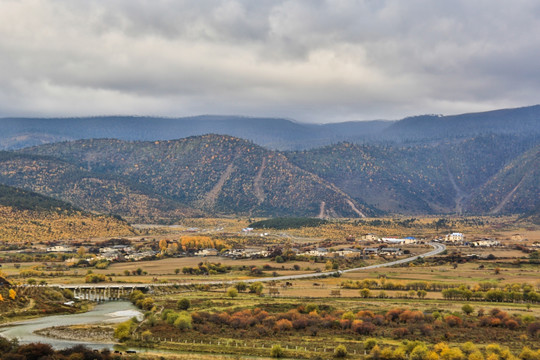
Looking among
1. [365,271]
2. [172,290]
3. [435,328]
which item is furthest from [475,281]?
[172,290]

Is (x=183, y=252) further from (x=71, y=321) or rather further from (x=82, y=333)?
(x=82, y=333)

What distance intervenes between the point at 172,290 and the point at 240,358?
48942 mm

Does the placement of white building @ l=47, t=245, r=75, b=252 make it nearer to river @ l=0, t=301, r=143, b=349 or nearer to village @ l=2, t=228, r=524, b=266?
village @ l=2, t=228, r=524, b=266

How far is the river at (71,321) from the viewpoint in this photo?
Answer: 263ft

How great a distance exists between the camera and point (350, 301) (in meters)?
108

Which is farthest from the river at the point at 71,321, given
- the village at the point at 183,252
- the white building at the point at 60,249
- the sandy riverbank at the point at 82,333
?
the white building at the point at 60,249

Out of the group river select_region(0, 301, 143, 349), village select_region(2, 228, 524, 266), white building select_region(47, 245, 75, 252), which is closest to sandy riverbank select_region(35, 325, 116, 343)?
river select_region(0, 301, 143, 349)

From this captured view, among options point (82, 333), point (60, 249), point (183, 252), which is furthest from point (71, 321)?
point (183, 252)

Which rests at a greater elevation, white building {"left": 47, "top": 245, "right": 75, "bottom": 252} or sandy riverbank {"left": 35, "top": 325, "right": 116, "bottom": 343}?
sandy riverbank {"left": 35, "top": 325, "right": 116, "bottom": 343}

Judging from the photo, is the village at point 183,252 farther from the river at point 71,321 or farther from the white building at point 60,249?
the river at point 71,321

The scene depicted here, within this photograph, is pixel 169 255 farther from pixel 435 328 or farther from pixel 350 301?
pixel 435 328

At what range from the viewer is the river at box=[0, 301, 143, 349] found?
8026 cm

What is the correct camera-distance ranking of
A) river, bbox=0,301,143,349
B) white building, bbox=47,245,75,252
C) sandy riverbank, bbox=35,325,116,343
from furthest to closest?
white building, bbox=47,245,75,252 → sandy riverbank, bbox=35,325,116,343 → river, bbox=0,301,143,349

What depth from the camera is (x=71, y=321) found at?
9525 centimetres
